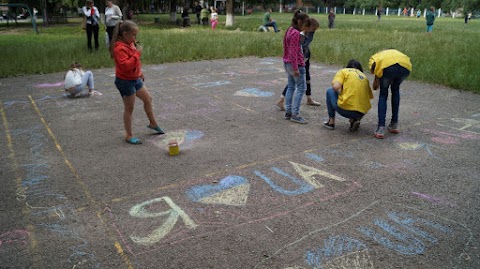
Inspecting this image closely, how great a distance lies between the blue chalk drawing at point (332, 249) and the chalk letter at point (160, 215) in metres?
0.92

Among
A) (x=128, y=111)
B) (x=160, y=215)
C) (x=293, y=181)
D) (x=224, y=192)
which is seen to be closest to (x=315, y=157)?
(x=293, y=181)

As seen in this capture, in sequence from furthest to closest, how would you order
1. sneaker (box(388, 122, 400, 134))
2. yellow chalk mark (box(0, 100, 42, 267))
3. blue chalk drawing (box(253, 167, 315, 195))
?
sneaker (box(388, 122, 400, 134)), blue chalk drawing (box(253, 167, 315, 195)), yellow chalk mark (box(0, 100, 42, 267))

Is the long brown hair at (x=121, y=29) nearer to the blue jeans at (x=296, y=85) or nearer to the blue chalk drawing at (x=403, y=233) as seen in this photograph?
the blue jeans at (x=296, y=85)

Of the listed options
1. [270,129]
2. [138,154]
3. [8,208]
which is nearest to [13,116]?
[138,154]

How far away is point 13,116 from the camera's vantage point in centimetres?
603

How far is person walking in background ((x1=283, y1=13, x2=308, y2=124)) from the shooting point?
5.22 metres

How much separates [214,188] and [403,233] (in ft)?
5.39

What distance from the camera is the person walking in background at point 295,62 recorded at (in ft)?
17.1

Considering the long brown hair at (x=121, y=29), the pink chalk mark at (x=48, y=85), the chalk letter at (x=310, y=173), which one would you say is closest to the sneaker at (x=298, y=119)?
the chalk letter at (x=310, y=173)

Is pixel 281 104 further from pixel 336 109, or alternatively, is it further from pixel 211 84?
pixel 211 84

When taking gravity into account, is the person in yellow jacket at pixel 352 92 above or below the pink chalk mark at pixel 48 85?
above

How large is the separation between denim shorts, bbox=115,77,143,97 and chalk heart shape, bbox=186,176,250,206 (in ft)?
5.64

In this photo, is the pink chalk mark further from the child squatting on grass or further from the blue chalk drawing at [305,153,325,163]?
the blue chalk drawing at [305,153,325,163]

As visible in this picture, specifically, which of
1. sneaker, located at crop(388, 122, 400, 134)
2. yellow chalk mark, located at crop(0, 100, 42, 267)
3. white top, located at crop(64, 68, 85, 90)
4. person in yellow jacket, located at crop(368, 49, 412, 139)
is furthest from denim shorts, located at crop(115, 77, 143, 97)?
sneaker, located at crop(388, 122, 400, 134)
